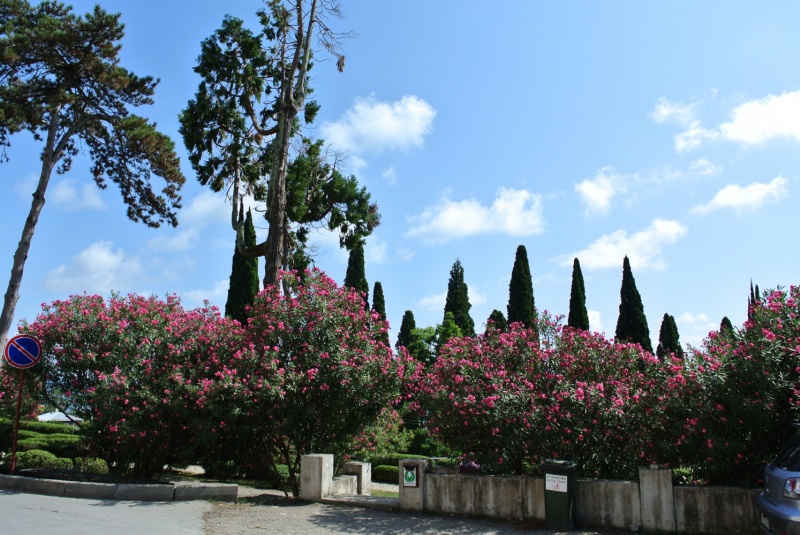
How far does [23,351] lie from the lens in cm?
977

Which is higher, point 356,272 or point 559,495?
point 356,272

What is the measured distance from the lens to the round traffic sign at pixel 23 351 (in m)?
9.67

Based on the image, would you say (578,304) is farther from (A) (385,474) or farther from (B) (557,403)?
(B) (557,403)

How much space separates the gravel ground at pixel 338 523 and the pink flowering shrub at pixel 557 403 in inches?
42.5

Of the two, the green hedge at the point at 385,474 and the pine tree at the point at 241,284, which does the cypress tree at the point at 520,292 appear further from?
the green hedge at the point at 385,474

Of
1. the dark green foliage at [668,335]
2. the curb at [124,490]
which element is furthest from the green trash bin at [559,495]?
the dark green foliage at [668,335]

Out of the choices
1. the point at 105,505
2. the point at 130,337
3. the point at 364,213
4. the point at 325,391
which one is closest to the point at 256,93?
the point at 364,213

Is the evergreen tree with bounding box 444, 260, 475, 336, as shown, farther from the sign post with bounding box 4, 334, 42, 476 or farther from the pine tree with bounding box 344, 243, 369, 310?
the sign post with bounding box 4, 334, 42, 476

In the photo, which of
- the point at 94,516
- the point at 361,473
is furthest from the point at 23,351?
the point at 361,473

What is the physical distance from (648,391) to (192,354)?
27.2ft

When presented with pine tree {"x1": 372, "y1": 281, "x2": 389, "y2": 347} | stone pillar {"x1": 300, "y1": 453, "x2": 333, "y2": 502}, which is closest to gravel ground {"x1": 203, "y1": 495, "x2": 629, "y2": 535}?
stone pillar {"x1": 300, "y1": 453, "x2": 333, "y2": 502}

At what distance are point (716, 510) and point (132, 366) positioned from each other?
968 cm

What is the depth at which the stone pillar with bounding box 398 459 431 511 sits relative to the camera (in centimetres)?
815

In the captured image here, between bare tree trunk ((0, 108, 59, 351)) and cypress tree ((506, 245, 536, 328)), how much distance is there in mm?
27682
